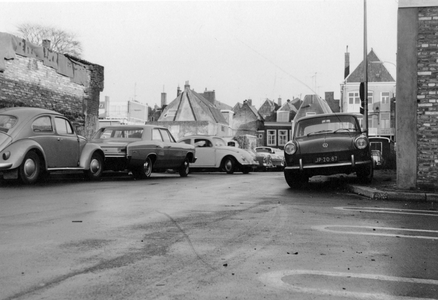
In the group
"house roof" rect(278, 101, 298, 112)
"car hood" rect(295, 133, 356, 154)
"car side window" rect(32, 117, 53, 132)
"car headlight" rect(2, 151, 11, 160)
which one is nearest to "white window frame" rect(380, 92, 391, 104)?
"house roof" rect(278, 101, 298, 112)

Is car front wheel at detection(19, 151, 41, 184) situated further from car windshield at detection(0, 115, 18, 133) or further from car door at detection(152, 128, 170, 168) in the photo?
car door at detection(152, 128, 170, 168)

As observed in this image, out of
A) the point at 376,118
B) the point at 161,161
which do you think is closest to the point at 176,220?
the point at 161,161

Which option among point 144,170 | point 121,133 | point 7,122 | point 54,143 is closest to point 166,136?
point 121,133

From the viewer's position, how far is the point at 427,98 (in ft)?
34.4

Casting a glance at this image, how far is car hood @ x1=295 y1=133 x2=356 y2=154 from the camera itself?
11148 millimetres

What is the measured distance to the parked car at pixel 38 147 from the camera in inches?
410

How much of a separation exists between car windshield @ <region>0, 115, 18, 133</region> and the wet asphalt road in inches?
133

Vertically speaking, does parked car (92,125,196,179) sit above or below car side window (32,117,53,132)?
below

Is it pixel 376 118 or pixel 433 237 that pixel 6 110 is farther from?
pixel 376 118

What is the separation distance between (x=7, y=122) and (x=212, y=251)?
822 centimetres

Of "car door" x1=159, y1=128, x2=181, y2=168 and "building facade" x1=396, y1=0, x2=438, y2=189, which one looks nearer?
"building facade" x1=396, y1=0, x2=438, y2=189

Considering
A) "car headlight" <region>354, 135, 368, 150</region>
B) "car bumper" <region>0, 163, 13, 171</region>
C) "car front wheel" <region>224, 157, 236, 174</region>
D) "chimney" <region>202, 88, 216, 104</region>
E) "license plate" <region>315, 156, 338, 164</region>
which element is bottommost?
"car front wheel" <region>224, 157, 236, 174</region>

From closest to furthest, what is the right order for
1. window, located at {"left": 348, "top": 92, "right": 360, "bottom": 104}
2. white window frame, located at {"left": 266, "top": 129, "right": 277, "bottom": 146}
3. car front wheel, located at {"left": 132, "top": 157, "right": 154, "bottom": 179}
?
car front wheel, located at {"left": 132, "top": 157, "right": 154, "bottom": 179}, window, located at {"left": 348, "top": 92, "right": 360, "bottom": 104}, white window frame, located at {"left": 266, "top": 129, "right": 277, "bottom": 146}

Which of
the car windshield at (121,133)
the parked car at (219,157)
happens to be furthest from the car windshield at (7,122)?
the parked car at (219,157)
